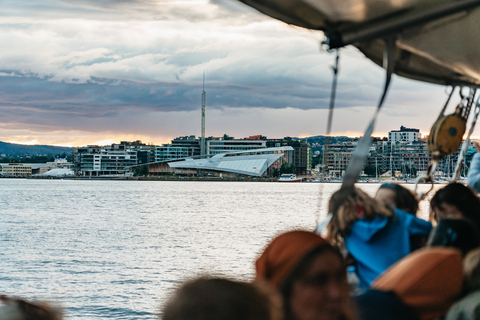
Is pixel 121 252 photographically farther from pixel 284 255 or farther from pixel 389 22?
pixel 284 255

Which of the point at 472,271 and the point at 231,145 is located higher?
the point at 231,145

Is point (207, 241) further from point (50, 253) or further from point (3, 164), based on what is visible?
point (3, 164)

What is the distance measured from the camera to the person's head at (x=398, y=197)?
252 cm

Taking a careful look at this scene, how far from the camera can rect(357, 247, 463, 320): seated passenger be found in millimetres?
1103

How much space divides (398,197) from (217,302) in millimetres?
1963

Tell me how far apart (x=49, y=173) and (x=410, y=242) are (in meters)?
144

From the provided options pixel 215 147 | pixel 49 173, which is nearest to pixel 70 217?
pixel 215 147

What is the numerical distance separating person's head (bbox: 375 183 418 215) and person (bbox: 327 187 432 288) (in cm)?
38

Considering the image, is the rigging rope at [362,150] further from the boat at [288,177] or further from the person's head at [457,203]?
the boat at [288,177]

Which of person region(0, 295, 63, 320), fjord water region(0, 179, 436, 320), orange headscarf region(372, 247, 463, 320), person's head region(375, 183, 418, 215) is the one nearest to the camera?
person region(0, 295, 63, 320)

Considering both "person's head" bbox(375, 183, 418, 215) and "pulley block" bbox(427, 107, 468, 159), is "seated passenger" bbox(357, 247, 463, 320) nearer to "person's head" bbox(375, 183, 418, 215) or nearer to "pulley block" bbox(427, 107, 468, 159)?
"person's head" bbox(375, 183, 418, 215)

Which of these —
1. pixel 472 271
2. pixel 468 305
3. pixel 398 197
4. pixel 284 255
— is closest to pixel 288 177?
pixel 398 197

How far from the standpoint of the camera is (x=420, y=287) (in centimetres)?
113

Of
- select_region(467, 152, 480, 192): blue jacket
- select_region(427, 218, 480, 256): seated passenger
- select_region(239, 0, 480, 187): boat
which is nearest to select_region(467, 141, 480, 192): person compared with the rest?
select_region(467, 152, 480, 192): blue jacket
